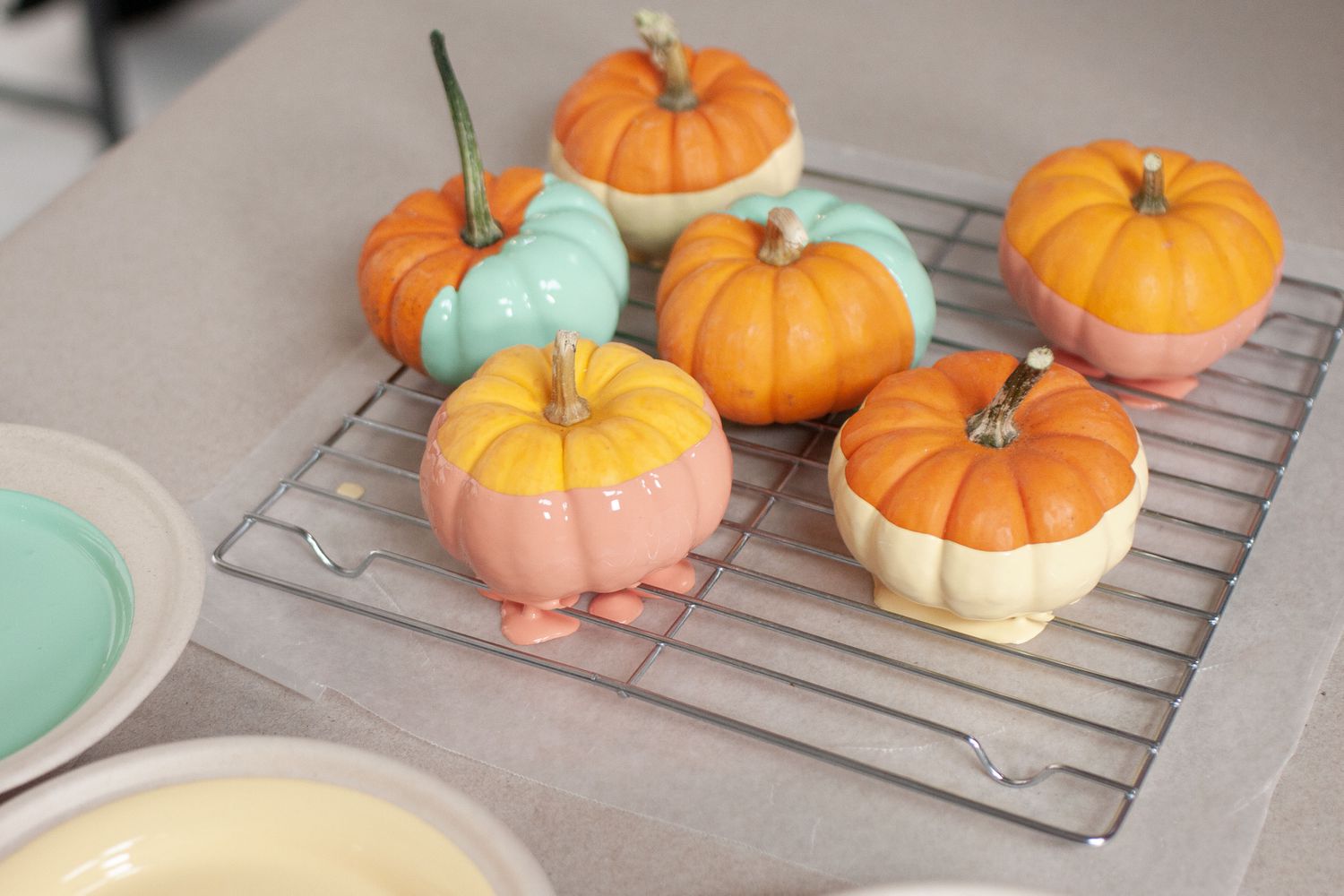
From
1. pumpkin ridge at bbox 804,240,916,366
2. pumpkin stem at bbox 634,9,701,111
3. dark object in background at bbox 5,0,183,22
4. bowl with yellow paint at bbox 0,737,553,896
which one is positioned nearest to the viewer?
bowl with yellow paint at bbox 0,737,553,896

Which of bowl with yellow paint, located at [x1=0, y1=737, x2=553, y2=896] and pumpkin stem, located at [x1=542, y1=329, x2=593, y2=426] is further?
pumpkin stem, located at [x1=542, y1=329, x2=593, y2=426]

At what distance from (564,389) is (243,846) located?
0.38m

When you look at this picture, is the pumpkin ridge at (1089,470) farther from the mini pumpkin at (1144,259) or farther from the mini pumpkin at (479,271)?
the mini pumpkin at (479,271)

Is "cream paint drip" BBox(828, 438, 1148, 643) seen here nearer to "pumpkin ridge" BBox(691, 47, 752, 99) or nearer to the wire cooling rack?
the wire cooling rack

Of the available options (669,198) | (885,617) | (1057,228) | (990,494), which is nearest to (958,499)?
(990,494)

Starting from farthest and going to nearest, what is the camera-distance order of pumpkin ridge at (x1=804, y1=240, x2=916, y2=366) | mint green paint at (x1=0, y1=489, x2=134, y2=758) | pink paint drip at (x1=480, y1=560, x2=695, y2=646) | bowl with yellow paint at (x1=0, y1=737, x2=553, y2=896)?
1. pumpkin ridge at (x1=804, y1=240, x2=916, y2=366)
2. pink paint drip at (x1=480, y1=560, x2=695, y2=646)
3. mint green paint at (x1=0, y1=489, x2=134, y2=758)
4. bowl with yellow paint at (x1=0, y1=737, x2=553, y2=896)

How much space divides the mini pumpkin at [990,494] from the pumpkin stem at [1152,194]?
0.76 feet

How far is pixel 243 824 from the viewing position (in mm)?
790

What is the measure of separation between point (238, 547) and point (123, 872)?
390mm

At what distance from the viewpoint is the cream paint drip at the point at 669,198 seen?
1304mm

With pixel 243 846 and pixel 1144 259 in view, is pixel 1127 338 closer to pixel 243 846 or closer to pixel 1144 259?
pixel 1144 259

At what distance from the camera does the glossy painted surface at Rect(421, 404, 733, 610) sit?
0.95 meters

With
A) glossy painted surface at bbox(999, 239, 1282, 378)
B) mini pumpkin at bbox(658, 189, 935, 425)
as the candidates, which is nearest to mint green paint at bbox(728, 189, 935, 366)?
mini pumpkin at bbox(658, 189, 935, 425)

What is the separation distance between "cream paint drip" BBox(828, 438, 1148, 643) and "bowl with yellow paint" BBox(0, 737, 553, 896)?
0.37m
